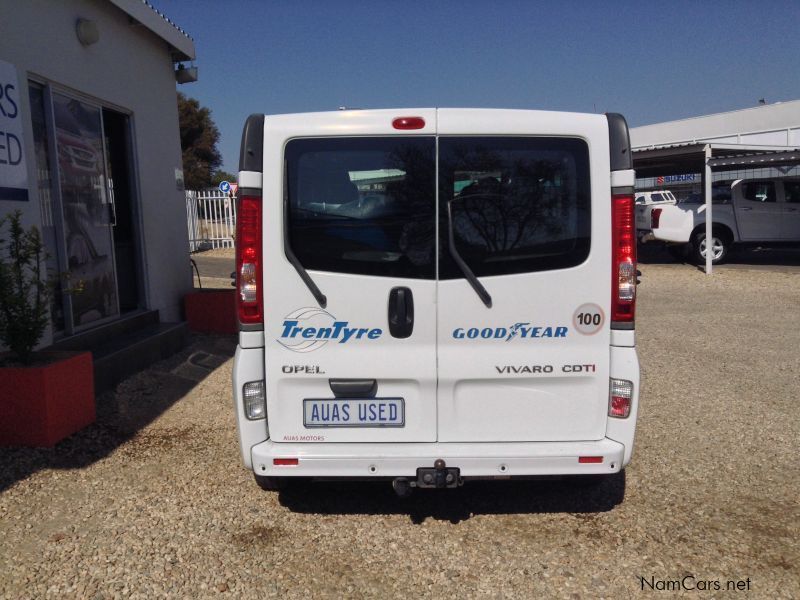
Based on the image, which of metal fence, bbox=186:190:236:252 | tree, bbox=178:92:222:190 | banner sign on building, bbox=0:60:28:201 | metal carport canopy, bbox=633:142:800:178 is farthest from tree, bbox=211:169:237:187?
banner sign on building, bbox=0:60:28:201

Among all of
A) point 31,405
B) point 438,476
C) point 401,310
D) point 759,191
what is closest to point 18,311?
point 31,405

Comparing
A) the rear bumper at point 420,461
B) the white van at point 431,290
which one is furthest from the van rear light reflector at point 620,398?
the rear bumper at point 420,461

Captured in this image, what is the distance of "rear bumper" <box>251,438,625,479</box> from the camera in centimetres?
339

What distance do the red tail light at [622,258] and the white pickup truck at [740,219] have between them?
13871mm

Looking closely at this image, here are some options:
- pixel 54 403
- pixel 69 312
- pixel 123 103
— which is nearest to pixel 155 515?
pixel 54 403

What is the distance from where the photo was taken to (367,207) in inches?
133

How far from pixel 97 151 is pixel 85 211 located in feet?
2.30

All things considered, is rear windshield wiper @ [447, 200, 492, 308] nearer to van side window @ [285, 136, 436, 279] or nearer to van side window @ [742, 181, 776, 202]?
van side window @ [285, 136, 436, 279]

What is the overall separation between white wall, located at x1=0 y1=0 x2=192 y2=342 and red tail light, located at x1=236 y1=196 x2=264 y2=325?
3070mm

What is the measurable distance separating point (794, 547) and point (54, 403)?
14.6ft

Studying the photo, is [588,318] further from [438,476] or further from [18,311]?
[18,311]

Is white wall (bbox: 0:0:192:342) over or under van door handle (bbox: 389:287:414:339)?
over

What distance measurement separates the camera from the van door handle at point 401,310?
3355mm

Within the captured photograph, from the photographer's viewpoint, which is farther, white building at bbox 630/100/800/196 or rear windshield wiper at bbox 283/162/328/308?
white building at bbox 630/100/800/196
